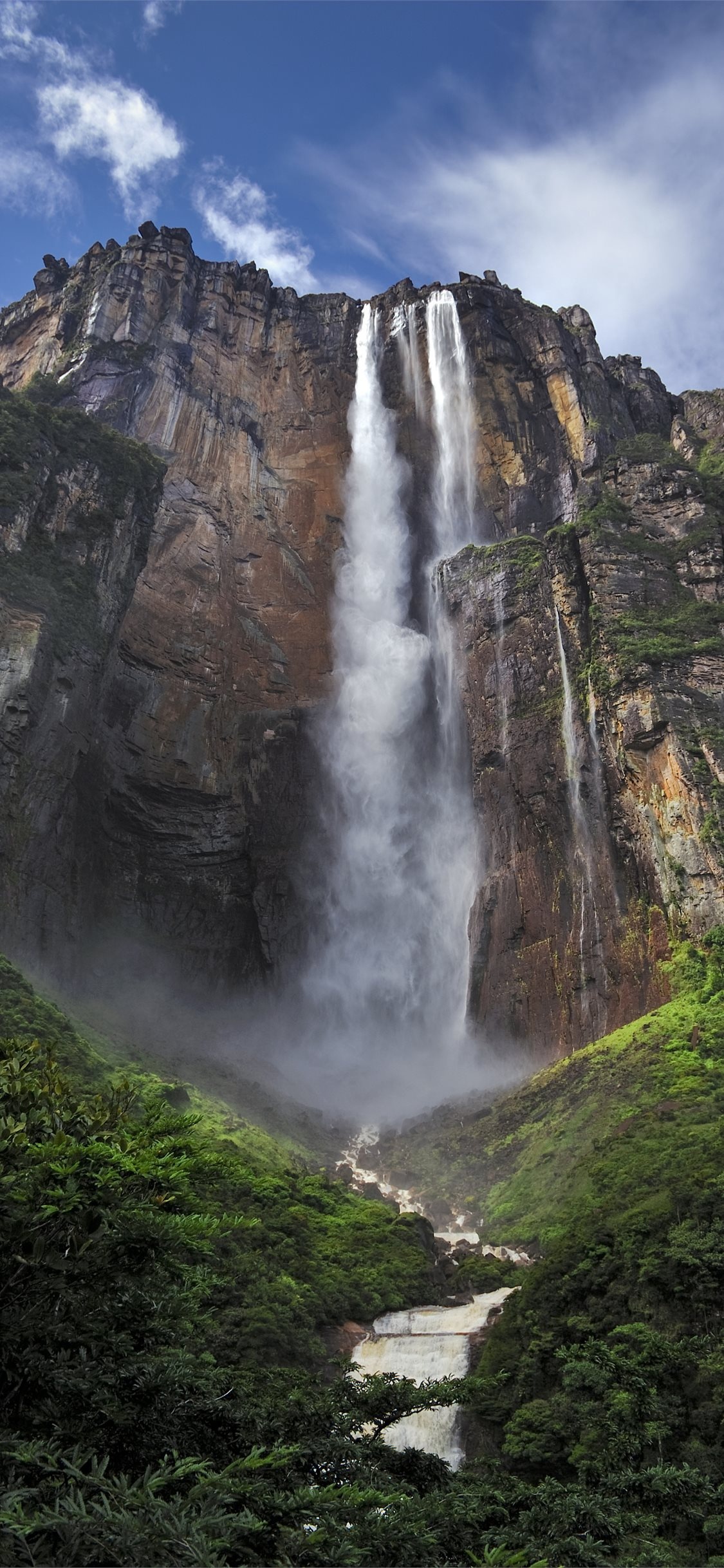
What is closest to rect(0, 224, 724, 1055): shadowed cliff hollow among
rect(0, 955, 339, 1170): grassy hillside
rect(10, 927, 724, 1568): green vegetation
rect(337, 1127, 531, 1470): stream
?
rect(0, 955, 339, 1170): grassy hillside

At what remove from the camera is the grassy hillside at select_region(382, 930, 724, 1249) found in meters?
17.7

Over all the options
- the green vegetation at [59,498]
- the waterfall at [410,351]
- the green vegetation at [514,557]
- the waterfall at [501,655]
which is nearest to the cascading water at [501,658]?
the waterfall at [501,655]

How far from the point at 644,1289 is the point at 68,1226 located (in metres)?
9.20

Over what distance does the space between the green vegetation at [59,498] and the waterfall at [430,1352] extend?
22.7 meters

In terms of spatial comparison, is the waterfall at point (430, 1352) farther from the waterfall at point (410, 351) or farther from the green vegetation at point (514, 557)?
the waterfall at point (410, 351)

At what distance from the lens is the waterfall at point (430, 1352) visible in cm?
1347

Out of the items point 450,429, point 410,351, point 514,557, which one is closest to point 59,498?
point 514,557

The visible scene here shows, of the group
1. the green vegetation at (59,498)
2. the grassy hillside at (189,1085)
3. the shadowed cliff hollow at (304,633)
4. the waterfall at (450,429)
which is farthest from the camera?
the waterfall at (450,429)

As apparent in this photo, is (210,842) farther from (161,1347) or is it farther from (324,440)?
(161,1347)

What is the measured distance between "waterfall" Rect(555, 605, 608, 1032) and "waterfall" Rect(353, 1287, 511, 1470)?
1254 centimetres

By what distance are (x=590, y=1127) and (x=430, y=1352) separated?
27.2 feet

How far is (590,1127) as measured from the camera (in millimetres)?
22234

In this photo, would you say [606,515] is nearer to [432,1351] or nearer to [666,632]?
[666,632]

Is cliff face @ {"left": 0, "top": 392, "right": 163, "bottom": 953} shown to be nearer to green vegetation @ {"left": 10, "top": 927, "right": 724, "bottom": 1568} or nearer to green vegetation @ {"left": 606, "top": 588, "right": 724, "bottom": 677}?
green vegetation @ {"left": 10, "top": 927, "right": 724, "bottom": 1568}
